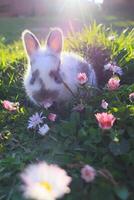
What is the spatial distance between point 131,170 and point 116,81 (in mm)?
1102

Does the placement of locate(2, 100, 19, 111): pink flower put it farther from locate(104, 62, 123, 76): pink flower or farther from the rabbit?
locate(104, 62, 123, 76): pink flower

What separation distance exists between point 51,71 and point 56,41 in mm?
460

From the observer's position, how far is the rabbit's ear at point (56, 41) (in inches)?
197

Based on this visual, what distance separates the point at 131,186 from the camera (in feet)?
A: 10.2

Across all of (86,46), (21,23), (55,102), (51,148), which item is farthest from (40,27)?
(51,148)

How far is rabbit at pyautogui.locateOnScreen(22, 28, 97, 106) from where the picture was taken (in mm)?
4660

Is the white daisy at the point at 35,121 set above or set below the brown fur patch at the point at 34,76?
below

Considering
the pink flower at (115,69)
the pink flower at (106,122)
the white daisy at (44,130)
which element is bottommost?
the pink flower at (106,122)

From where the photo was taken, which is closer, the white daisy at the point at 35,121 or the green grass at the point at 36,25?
the white daisy at the point at 35,121

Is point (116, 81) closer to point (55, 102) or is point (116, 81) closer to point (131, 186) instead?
point (55, 102)

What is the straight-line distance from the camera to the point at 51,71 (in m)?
4.68

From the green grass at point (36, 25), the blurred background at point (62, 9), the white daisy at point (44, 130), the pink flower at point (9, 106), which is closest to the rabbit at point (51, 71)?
the pink flower at point (9, 106)

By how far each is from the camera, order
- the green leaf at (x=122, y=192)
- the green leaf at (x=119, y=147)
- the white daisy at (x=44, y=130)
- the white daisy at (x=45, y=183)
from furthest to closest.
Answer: the white daisy at (x=44, y=130), the green leaf at (x=119, y=147), the green leaf at (x=122, y=192), the white daisy at (x=45, y=183)

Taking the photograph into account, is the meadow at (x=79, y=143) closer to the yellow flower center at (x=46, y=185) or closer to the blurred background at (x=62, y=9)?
the yellow flower center at (x=46, y=185)
